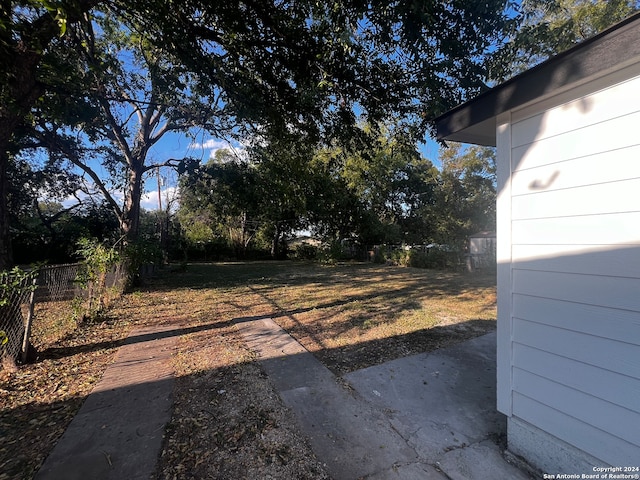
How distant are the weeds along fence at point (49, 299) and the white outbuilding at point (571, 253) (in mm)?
4338

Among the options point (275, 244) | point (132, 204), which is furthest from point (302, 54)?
point (275, 244)

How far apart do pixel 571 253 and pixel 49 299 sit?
722 centimetres

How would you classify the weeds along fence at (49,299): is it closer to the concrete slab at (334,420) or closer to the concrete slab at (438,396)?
the concrete slab at (334,420)

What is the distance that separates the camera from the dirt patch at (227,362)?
189cm

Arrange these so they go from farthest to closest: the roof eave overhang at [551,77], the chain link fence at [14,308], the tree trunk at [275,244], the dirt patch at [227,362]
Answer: the tree trunk at [275,244]
the chain link fence at [14,308]
the dirt patch at [227,362]
the roof eave overhang at [551,77]

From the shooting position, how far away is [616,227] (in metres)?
1.41

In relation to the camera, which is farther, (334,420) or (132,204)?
(132,204)

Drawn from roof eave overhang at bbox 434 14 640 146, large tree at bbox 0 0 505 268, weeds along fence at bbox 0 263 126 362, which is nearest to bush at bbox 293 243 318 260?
weeds along fence at bbox 0 263 126 362

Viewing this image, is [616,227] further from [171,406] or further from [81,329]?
[81,329]

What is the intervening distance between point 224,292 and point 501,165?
7358 millimetres

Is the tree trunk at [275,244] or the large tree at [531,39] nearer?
the large tree at [531,39]

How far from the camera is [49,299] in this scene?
5.19 metres

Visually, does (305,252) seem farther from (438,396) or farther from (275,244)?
(438,396)

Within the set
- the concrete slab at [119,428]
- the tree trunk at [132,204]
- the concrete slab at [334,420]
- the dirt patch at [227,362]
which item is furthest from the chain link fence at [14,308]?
the tree trunk at [132,204]
